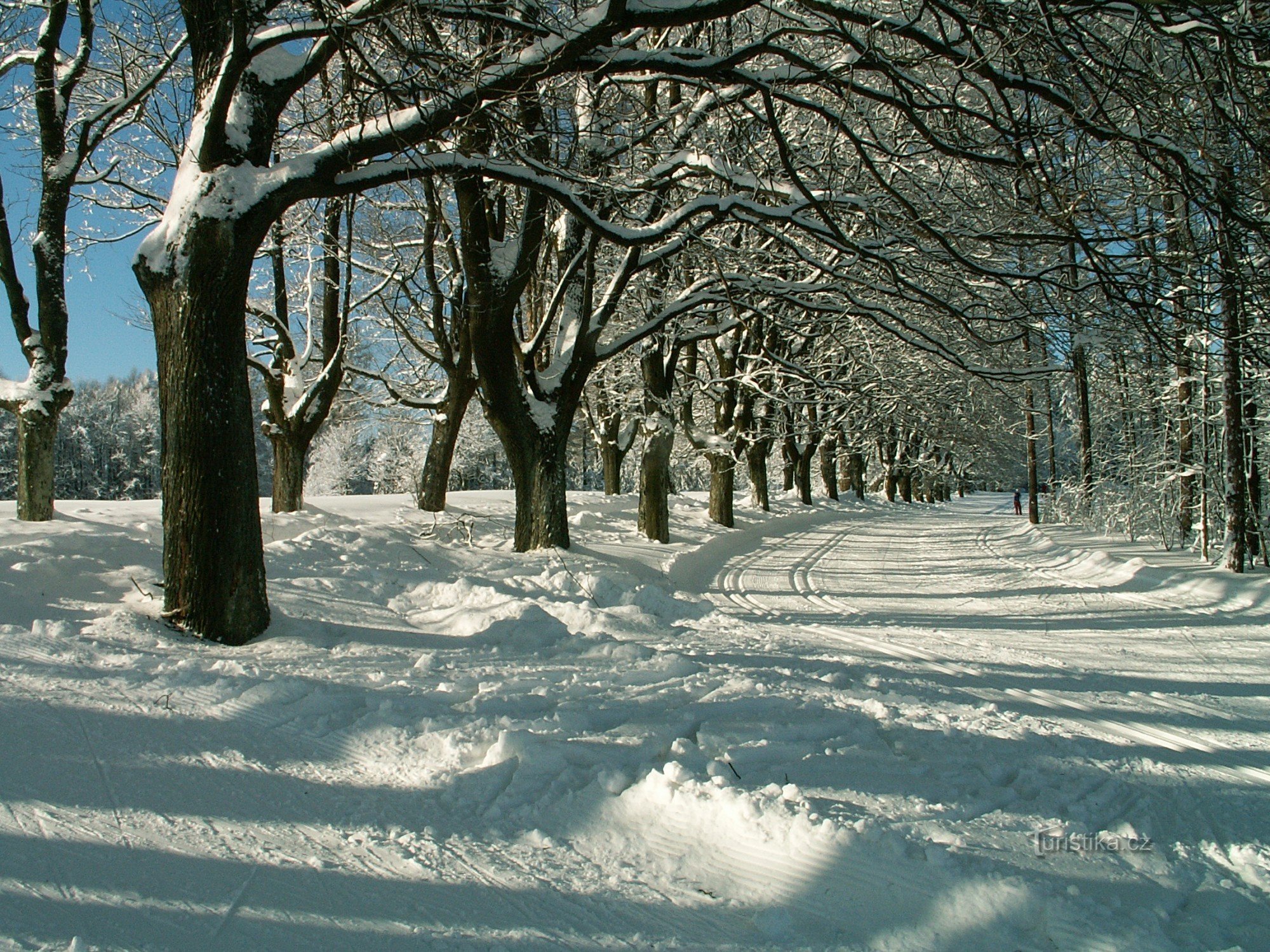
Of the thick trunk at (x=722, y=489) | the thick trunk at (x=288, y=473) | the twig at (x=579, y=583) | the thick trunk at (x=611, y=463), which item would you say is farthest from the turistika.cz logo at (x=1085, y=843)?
the thick trunk at (x=611, y=463)

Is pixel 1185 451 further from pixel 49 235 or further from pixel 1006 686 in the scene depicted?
pixel 49 235

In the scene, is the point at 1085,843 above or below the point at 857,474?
below

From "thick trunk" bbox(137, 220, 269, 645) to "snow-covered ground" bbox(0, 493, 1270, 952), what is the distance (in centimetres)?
29

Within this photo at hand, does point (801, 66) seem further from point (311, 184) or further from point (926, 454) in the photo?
point (926, 454)

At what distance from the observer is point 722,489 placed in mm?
19531

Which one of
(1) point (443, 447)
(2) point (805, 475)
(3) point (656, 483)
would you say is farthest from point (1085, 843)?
(2) point (805, 475)

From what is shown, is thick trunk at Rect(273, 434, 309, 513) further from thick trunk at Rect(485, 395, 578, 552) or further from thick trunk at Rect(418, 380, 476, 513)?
thick trunk at Rect(485, 395, 578, 552)

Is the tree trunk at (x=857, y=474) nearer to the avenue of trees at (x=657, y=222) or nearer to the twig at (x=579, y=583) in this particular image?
the avenue of trees at (x=657, y=222)

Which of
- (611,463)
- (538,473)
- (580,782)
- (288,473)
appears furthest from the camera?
(611,463)

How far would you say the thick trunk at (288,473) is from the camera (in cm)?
1280

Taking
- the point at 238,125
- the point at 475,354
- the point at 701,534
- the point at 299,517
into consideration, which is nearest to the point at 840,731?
the point at 238,125

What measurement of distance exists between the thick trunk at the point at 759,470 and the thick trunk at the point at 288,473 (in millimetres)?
14997

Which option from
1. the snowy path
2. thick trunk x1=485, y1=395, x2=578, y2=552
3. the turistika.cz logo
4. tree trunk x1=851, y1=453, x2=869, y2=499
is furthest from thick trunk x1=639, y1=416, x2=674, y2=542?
tree trunk x1=851, y1=453, x2=869, y2=499

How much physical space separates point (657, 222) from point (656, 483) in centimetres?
759
